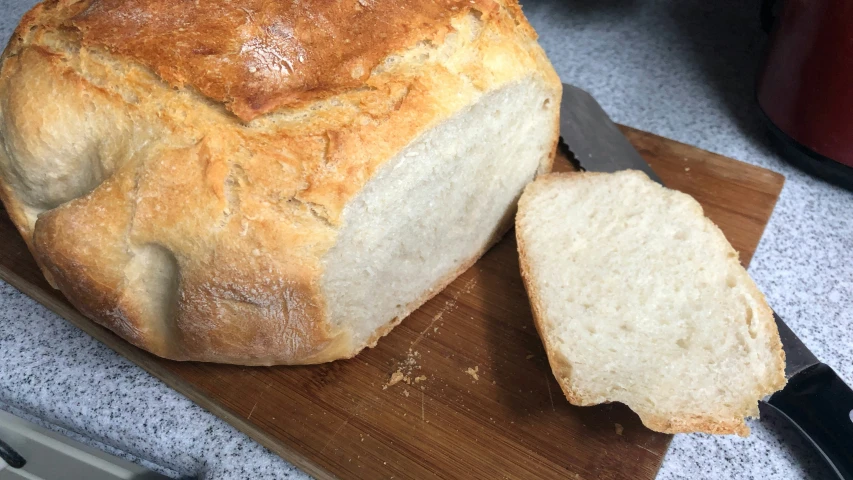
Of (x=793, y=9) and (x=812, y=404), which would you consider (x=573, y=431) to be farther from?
(x=793, y=9)

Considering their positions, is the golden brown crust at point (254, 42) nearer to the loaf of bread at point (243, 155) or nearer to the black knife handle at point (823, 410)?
the loaf of bread at point (243, 155)

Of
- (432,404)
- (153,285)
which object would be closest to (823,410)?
(432,404)

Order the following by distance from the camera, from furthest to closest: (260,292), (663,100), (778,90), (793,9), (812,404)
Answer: (663,100) < (778,90) < (793,9) < (812,404) < (260,292)

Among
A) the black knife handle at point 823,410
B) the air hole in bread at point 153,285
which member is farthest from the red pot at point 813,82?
the air hole in bread at point 153,285

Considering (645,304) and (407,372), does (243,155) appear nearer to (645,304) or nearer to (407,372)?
(407,372)

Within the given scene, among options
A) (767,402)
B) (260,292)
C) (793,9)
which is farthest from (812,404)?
(260,292)
